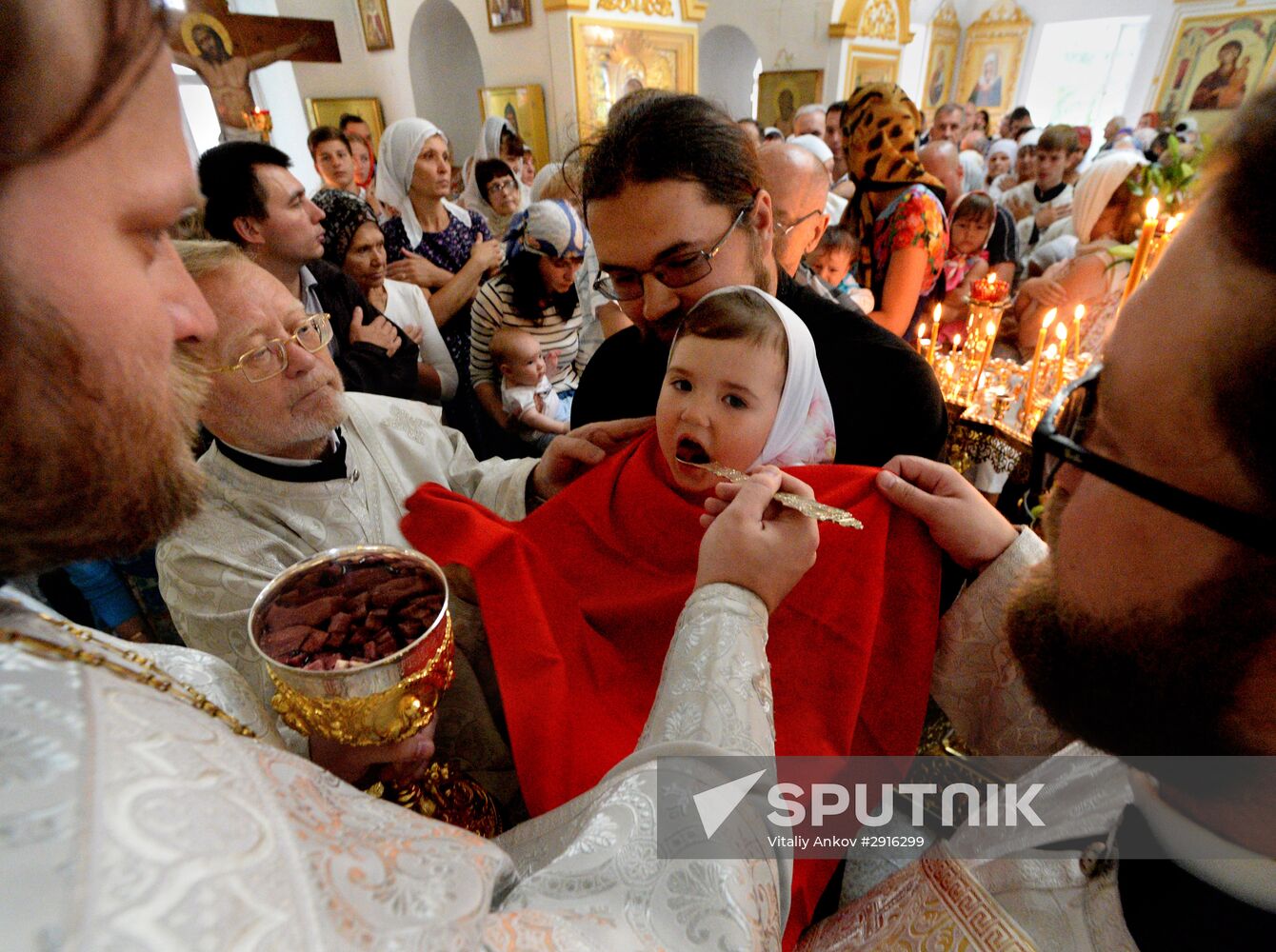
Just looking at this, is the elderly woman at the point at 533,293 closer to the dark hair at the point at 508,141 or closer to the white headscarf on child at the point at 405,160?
the white headscarf on child at the point at 405,160

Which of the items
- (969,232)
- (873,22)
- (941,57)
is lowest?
(969,232)

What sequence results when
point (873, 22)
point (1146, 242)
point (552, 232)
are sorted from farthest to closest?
point (873, 22), point (552, 232), point (1146, 242)

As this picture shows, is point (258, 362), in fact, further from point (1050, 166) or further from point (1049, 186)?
point (1049, 186)

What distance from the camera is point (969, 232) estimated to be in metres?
4.97

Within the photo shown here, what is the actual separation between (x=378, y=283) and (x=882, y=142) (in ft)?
9.46

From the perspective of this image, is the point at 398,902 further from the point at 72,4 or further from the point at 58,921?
the point at 72,4

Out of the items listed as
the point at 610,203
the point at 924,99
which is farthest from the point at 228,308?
the point at 924,99

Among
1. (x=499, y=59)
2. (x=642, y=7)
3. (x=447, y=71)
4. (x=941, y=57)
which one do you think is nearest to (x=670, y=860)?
(x=642, y=7)

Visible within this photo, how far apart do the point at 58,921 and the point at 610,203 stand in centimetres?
163

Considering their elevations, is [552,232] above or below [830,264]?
above

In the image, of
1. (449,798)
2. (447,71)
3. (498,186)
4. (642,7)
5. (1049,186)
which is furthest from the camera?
(447,71)

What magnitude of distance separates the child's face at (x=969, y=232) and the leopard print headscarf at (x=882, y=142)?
5.76 feet

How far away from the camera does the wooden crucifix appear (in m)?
7.79

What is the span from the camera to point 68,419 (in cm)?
47
